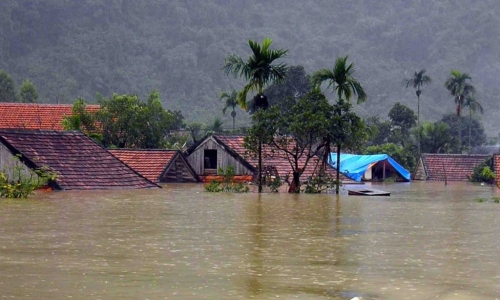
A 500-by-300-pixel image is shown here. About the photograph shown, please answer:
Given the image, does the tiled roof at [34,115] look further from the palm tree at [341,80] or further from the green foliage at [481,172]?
the palm tree at [341,80]

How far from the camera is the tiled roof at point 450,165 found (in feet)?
163

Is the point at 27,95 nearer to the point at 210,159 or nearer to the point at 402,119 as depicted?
the point at 402,119

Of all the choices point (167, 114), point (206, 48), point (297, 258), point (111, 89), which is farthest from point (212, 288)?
point (206, 48)

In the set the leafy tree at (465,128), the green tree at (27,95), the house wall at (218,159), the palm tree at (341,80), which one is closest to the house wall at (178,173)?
the house wall at (218,159)

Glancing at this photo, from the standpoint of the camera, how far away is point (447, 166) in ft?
166

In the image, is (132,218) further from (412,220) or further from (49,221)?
(412,220)

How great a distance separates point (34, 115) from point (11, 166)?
18.7 metres

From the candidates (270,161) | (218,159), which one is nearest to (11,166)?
(218,159)

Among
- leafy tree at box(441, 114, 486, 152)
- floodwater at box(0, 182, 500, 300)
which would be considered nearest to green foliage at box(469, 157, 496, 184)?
floodwater at box(0, 182, 500, 300)

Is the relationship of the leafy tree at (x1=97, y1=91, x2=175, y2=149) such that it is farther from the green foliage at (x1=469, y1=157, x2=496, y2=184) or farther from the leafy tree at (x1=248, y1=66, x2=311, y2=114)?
the leafy tree at (x1=248, y1=66, x2=311, y2=114)

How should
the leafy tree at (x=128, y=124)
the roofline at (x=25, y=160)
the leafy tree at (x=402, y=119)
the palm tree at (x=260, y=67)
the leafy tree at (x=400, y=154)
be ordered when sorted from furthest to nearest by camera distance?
1. the leafy tree at (x=402, y=119)
2. the leafy tree at (x=400, y=154)
3. the leafy tree at (x=128, y=124)
4. the palm tree at (x=260, y=67)
5. the roofline at (x=25, y=160)

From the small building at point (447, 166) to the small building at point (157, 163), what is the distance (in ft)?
46.3

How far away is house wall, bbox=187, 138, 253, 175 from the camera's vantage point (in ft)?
132

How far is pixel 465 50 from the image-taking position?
155 meters
